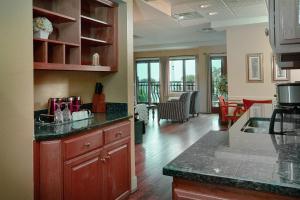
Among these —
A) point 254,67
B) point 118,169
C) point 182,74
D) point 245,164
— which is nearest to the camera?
point 245,164

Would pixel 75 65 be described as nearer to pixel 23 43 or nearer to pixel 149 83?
pixel 23 43

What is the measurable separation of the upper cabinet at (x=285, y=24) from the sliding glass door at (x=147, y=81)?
10337 mm

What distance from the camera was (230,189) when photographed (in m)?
1.09

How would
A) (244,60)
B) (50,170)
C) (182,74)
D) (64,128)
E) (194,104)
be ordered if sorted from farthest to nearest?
(182,74) < (194,104) < (244,60) < (64,128) < (50,170)

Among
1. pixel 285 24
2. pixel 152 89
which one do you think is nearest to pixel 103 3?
pixel 285 24

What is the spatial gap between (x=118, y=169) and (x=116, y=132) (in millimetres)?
376

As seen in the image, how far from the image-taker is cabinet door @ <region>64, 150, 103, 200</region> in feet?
7.02

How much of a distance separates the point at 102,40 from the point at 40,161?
162cm

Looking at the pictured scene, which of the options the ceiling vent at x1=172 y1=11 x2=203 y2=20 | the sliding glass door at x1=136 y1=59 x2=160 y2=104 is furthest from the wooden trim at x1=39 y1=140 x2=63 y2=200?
the sliding glass door at x1=136 y1=59 x2=160 y2=104

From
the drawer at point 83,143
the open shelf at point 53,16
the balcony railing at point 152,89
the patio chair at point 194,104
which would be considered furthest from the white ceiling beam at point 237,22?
the balcony railing at point 152,89

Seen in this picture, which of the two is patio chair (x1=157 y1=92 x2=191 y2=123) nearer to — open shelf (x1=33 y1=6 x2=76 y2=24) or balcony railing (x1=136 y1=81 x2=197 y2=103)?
balcony railing (x1=136 y1=81 x2=197 y2=103)

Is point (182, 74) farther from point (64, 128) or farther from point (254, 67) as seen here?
point (64, 128)

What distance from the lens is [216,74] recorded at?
10.4 m

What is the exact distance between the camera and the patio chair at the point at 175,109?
325 inches
